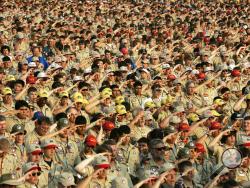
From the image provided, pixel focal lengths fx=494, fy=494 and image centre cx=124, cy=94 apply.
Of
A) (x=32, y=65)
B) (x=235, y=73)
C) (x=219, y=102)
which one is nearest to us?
(x=219, y=102)

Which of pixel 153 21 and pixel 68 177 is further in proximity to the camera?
pixel 153 21

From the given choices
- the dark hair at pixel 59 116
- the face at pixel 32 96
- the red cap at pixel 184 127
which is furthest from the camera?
the face at pixel 32 96

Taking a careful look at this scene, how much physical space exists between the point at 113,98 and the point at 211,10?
52.5 feet

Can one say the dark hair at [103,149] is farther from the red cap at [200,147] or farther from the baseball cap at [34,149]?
the red cap at [200,147]

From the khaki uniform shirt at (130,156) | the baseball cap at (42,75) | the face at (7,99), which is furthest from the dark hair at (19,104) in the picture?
the baseball cap at (42,75)

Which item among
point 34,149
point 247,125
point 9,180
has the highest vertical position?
point 9,180

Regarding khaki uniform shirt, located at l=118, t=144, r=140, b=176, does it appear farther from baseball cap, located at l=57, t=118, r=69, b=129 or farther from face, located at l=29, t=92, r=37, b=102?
face, located at l=29, t=92, r=37, b=102

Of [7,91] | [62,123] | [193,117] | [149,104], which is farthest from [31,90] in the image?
[193,117]

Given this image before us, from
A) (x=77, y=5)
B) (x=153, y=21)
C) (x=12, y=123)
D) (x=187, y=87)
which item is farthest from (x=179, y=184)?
(x=77, y=5)

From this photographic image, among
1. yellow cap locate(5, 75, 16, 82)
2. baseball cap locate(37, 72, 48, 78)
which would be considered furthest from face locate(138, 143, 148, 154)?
yellow cap locate(5, 75, 16, 82)

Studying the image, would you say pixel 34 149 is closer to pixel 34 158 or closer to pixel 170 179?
pixel 34 158

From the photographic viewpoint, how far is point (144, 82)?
13.7 metres

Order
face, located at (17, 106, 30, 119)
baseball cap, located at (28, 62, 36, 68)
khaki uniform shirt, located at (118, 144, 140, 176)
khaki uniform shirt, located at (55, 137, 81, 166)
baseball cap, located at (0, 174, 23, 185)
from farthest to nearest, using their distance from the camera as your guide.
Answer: baseball cap, located at (28, 62, 36, 68) < face, located at (17, 106, 30, 119) < khaki uniform shirt, located at (118, 144, 140, 176) < khaki uniform shirt, located at (55, 137, 81, 166) < baseball cap, located at (0, 174, 23, 185)

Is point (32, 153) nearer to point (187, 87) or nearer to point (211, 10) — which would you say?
point (187, 87)
